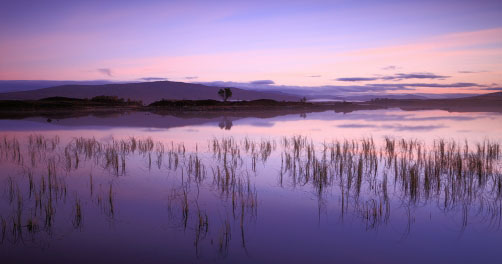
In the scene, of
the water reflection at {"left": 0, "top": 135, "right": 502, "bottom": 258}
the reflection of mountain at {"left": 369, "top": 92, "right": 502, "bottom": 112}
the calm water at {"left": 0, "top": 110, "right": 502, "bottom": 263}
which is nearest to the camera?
the calm water at {"left": 0, "top": 110, "right": 502, "bottom": 263}

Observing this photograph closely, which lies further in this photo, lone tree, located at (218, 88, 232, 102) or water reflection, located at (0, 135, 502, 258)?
lone tree, located at (218, 88, 232, 102)

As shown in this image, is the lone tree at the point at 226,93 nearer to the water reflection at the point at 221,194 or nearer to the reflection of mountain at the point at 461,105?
the reflection of mountain at the point at 461,105

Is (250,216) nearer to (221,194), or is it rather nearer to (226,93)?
(221,194)

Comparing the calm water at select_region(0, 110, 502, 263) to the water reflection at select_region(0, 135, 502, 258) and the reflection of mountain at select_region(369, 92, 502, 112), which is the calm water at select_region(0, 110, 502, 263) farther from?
the reflection of mountain at select_region(369, 92, 502, 112)

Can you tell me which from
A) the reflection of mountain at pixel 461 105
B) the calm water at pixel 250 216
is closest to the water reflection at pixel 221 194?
the calm water at pixel 250 216

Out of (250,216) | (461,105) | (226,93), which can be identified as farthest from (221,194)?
(461,105)

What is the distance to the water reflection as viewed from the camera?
21.4ft

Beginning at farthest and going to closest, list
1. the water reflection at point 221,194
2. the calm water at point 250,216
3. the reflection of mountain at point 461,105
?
the reflection of mountain at point 461,105 < the water reflection at point 221,194 < the calm water at point 250,216

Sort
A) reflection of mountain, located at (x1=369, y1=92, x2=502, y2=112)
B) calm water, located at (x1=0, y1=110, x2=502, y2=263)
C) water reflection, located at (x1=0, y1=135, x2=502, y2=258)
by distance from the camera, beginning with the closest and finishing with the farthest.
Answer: calm water, located at (x1=0, y1=110, x2=502, y2=263)
water reflection, located at (x1=0, y1=135, x2=502, y2=258)
reflection of mountain, located at (x1=369, y1=92, x2=502, y2=112)

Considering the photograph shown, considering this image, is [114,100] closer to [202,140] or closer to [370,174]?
[202,140]

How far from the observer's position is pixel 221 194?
880cm

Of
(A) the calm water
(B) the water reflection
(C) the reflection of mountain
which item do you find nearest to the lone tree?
(C) the reflection of mountain

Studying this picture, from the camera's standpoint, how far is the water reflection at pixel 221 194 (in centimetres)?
653

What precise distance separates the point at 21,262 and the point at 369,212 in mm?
6538
